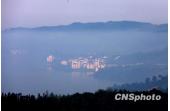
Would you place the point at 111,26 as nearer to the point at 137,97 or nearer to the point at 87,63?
the point at 87,63

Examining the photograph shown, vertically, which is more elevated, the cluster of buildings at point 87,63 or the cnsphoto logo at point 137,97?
the cluster of buildings at point 87,63

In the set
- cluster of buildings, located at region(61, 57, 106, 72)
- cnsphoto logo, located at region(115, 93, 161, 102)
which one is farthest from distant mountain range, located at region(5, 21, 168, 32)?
cnsphoto logo, located at region(115, 93, 161, 102)

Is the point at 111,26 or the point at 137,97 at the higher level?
the point at 111,26

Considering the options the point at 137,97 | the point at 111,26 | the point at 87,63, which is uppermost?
the point at 111,26

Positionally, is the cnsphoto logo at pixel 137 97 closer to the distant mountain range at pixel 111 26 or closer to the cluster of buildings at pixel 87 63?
the cluster of buildings at pixel 87 63

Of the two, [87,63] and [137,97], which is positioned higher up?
[87,63]

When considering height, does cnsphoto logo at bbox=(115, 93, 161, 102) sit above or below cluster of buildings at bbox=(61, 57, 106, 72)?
below

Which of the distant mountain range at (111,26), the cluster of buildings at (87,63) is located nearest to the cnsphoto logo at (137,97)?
the cluster of buildings at (87,63)

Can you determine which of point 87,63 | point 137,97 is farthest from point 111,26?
point 137,97

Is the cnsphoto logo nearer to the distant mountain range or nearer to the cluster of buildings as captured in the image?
the cluster of buildings
